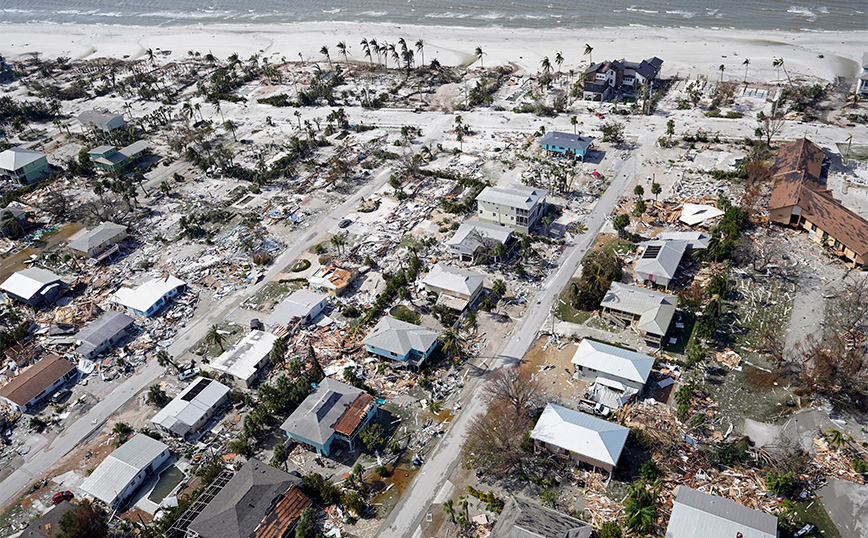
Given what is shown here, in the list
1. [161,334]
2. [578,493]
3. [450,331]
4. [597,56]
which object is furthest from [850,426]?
[597,56]

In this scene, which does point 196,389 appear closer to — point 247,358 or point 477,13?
point 247,358

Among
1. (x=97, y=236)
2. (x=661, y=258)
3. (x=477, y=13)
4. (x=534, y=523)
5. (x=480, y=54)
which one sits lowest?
(x=534, y=523)

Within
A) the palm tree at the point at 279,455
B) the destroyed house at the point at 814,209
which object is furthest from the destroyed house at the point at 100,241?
the destroyed house at the point at 814,209

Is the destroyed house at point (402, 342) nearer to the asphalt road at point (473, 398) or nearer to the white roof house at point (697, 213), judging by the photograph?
the asphalt road at point (473, 398)

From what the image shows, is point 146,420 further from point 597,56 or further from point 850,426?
point 597,56

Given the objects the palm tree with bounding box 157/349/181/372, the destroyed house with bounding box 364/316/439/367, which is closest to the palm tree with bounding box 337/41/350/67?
the destroyed house with bounding box 364/316/439/367

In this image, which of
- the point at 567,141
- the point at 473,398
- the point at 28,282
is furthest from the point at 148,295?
the point at 567,141
